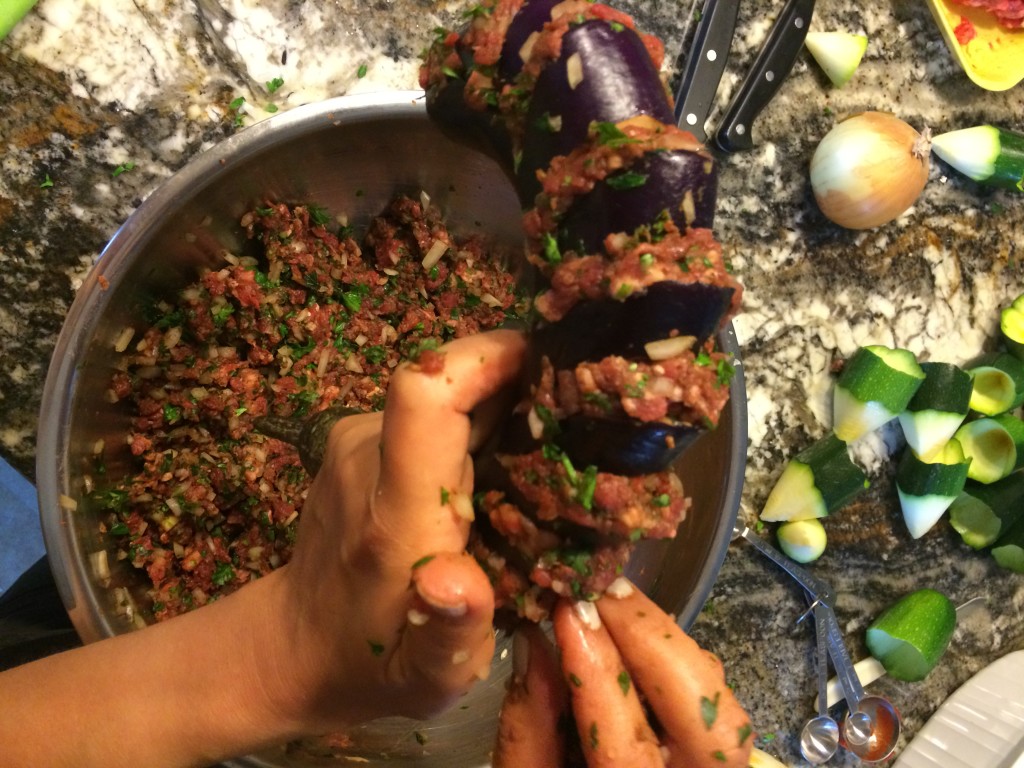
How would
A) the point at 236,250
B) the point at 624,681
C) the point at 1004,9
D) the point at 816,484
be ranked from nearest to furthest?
the point at 624,681 → the point at 236,250 → the point at 816,484 → the point at 1004,9

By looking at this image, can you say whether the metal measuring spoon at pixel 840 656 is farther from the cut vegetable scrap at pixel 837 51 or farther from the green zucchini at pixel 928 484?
the cut vegetable scrap at pixel 837 51

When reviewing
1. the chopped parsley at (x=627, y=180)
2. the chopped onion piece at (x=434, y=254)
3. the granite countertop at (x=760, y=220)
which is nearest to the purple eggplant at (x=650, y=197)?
the chopped parsley at (x=627, y=180)

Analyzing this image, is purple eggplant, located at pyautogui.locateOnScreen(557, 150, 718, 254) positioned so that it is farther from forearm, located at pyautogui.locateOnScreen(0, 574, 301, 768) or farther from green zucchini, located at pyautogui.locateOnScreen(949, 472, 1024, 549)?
green zucchini, located at pyautogui.locateOnScreen(949, 472, 1024, 549)

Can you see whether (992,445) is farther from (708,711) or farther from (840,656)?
(708,711)

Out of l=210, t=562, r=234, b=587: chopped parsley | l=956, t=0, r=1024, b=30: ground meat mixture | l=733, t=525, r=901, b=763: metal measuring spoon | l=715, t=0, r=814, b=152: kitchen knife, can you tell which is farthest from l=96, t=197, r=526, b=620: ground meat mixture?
l=956, t=0, r=1024, b=30: ground meat mixture

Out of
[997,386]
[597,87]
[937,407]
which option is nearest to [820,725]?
[937,407]
